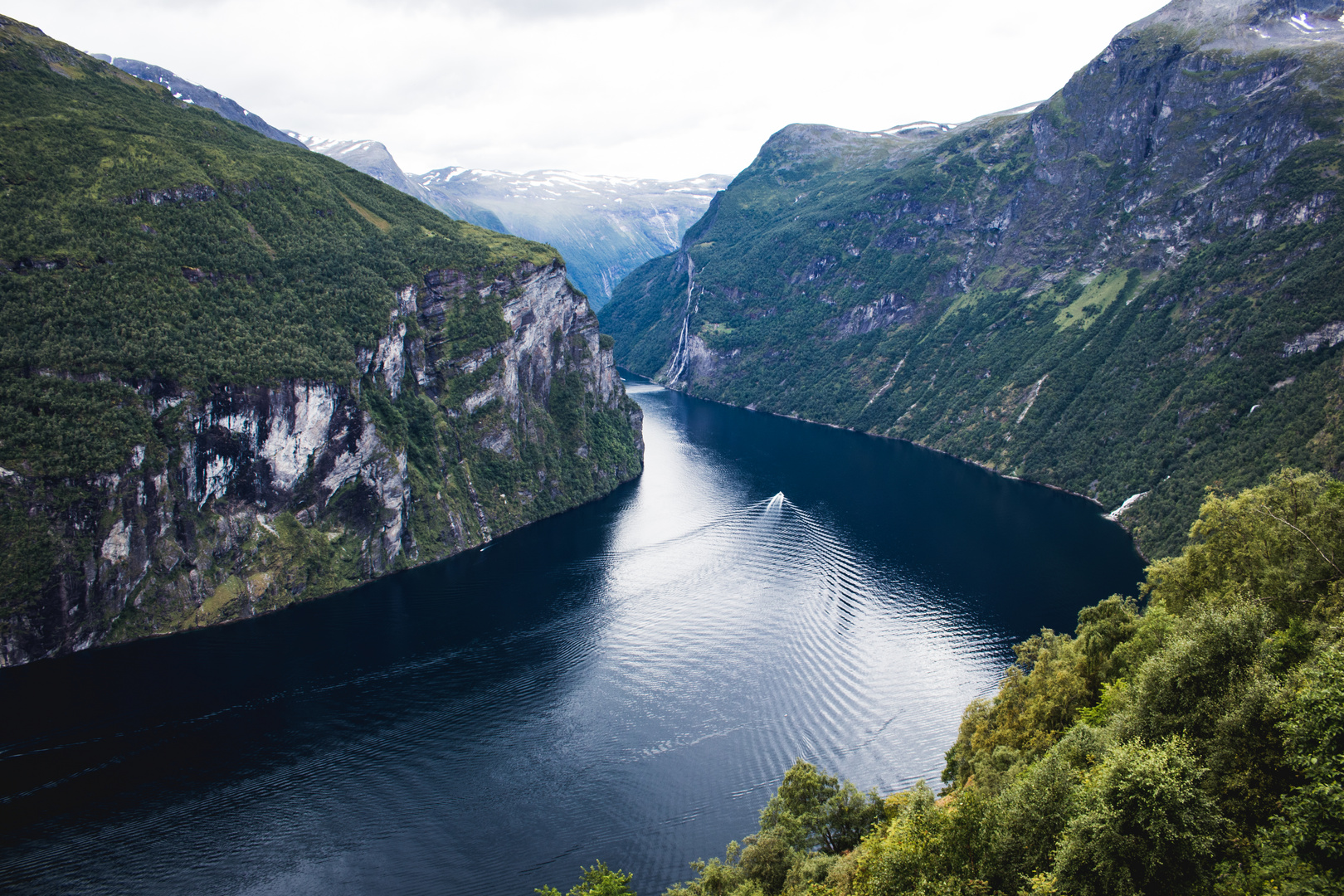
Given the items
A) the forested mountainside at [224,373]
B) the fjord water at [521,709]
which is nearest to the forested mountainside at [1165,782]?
the fjord water at [521,709]

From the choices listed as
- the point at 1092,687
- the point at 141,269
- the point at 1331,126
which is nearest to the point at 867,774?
the point at 1092,687

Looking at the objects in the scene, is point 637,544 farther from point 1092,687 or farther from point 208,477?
point 1092,687

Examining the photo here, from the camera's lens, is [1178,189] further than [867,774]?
Yes

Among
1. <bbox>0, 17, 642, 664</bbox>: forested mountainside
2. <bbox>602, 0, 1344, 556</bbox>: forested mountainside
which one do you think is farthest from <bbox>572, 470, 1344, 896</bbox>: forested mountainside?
<bbox>602, 0, 1344, 556</bbox>: forested mountainside

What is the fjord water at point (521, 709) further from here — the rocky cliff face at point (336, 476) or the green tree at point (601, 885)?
the rocky cliff face at point (336, 476)

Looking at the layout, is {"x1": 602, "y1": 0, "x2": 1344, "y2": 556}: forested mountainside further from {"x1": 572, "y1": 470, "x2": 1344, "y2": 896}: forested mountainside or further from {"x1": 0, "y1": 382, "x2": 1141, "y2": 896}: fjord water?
{"x1": 572, "y1": 470, "x2": 1344, "y2": 896}: forested mountainside

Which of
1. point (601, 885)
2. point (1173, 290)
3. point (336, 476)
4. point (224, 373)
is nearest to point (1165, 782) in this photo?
point (601, 885)
